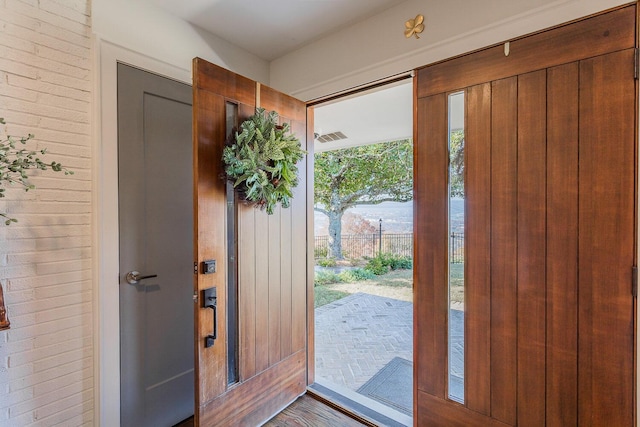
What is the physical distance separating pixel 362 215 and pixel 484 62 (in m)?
6.20

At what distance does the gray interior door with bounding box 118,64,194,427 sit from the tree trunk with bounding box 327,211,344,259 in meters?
5.85

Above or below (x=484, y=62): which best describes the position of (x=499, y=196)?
below

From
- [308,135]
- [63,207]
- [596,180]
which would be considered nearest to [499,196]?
[596,180]

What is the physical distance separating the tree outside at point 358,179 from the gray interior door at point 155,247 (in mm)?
5344

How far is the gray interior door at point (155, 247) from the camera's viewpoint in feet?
5.83

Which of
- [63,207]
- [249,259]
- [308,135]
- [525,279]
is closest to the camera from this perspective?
[525,279]

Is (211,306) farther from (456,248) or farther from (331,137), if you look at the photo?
(331,137)

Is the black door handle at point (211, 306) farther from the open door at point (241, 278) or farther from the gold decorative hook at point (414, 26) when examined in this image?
the gold decorative hook at point (414, 26)

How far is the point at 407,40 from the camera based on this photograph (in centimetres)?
181

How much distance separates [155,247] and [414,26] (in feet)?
6.68

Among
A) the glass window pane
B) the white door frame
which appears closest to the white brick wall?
the white door frame

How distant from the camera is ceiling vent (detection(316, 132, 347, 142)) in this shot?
182 inches

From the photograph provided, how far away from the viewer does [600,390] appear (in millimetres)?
1312

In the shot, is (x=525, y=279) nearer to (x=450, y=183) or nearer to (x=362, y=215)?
(x=450, y=183)
